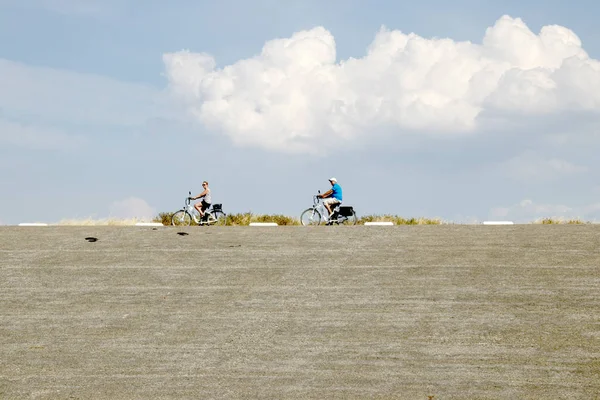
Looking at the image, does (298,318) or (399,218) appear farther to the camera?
(399,218)

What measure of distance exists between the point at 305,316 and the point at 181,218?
1578 centimetres

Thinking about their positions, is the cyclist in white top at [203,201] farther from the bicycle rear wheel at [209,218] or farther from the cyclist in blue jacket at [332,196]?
the cyclist in blue jacket at [332,196]

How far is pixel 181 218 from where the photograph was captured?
2912 cm

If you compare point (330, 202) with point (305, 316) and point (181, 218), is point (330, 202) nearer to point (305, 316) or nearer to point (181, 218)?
point (181, 218)

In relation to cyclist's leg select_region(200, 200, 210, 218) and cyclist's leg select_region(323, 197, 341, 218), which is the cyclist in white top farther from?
cyclist's leg select_region(323, 197, 341, 218)

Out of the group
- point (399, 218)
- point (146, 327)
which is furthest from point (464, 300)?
point (399, 218)

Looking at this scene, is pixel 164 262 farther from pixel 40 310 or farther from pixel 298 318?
pixel 298 318

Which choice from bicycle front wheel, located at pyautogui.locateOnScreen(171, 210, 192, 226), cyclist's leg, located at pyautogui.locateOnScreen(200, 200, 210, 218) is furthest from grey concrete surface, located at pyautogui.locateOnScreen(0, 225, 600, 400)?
cyclist's leg, located at pyautogui.locateOnScreen(200, 200, 210, 218)

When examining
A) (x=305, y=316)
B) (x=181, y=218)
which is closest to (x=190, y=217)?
(x=181, y=218)

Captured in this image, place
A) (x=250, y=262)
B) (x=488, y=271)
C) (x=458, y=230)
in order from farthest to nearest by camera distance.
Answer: (x=458, y=230)
(x=250, y=262)
(x=488, y=271)

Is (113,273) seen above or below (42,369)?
above

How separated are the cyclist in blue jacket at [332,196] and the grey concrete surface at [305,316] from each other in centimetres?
600

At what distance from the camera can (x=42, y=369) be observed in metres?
12.0

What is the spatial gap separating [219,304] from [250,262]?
11.3 feet
